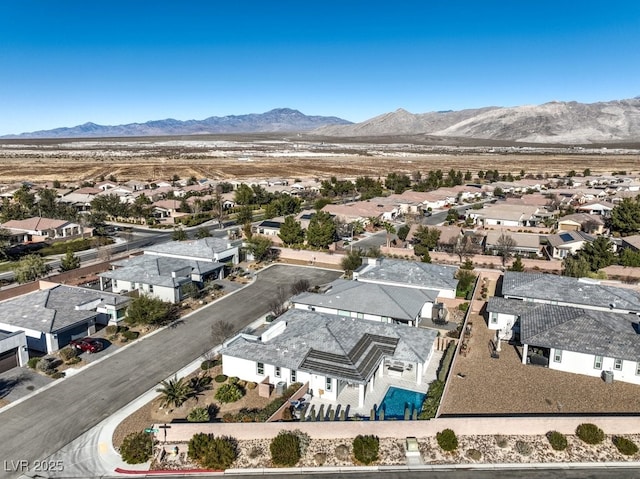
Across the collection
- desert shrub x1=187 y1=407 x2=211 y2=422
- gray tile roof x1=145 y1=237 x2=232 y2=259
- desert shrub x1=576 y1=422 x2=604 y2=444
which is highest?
gray tile roof x1=145 y1=237 x2=232 y2=259

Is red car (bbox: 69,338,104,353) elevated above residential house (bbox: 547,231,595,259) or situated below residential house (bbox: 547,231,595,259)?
below

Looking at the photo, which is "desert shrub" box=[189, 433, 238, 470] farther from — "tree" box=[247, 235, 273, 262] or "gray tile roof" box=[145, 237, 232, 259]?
"tree" box=[247, 235, 273, 262]

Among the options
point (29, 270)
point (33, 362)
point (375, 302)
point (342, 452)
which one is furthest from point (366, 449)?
point (29, 270)

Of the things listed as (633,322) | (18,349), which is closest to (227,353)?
(18,349)

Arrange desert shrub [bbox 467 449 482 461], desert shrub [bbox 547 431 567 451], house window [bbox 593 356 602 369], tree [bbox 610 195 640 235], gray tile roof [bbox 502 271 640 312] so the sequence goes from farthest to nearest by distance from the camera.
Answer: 1. tree [bbox 610 195 640 235]
2. gray tile roof [bbox 502 271 640 312]
3. house window [bbox 593 356 602 369]
4. desert shrub [bbox 547 431 567 451]
5. desert shrub [bbox 467 449 482 461]

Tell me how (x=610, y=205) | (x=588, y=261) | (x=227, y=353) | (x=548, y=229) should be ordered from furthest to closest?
(x=610, y=205)
(x=548, y=229)
(x=588, y=261)
(x=227, y=353)

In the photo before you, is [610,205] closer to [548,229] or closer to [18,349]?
[548,229]

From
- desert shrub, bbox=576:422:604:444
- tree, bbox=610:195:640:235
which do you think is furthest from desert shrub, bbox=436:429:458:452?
tree, bbox=610:195:640:235
